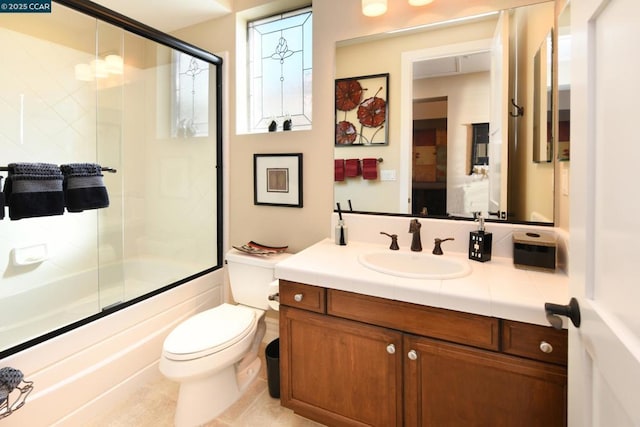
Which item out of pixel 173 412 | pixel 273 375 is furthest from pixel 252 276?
pixel 173 412

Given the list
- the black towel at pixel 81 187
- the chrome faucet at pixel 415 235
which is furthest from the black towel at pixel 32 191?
the chrome faucet at pixel 415 235

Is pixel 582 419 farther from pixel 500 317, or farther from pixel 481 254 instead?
pixel 481 254

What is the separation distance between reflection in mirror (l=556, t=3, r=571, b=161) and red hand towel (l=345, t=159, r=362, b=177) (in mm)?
954

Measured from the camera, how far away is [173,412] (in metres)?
1.67

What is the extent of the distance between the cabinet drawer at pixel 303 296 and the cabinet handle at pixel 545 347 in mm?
772

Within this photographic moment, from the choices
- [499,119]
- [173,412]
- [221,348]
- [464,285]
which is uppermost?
[499,119]

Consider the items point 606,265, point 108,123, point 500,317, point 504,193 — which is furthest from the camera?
point 108,123

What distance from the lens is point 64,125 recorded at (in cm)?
221

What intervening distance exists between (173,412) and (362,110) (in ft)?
6.27

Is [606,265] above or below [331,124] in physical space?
below

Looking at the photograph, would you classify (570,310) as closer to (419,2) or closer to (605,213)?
(605,213)

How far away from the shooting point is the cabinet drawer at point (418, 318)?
112 cm

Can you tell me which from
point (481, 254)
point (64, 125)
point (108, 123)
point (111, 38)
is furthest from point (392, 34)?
point (64, 125)

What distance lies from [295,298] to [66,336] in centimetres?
109
